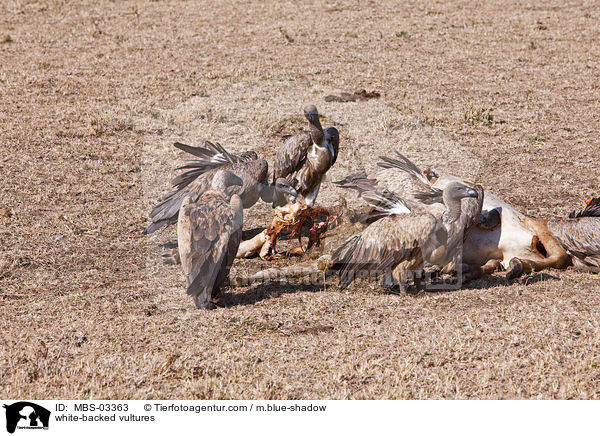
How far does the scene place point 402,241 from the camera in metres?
6.46

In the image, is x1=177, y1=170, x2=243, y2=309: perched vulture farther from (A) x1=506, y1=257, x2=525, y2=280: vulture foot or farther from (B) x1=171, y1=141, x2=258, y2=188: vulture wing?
(A) x1=506, y1=257, x2=525, y2=280: vulture foot

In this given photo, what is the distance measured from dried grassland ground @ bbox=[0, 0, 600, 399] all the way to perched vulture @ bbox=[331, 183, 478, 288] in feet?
0.94

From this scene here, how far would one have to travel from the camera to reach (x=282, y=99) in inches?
523

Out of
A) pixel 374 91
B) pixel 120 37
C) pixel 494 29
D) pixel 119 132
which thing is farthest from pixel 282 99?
pixel 494 29

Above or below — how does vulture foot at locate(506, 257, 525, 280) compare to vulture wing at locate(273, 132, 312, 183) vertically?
below

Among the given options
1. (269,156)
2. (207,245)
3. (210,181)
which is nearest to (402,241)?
(207,245)

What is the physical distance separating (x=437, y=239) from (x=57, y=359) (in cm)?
343

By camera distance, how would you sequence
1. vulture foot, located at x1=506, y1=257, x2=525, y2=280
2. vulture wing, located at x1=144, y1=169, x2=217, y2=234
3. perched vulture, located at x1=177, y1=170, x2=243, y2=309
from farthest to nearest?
vulture wing, located at x1=144, y1=169, x2=217, y2=234, vulture foot, located at x1=506, y1=257, x2=525, y2=280, perched vulture, located at x1=177, y1=170, x2=243, y2=309

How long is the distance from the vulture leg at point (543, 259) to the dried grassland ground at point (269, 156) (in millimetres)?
195

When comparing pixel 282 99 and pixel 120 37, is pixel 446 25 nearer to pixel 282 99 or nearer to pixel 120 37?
pixel 282 99

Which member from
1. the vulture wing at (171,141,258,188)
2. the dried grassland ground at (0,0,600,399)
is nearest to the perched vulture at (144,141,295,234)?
the vulture wing at (171,141,258,188)
